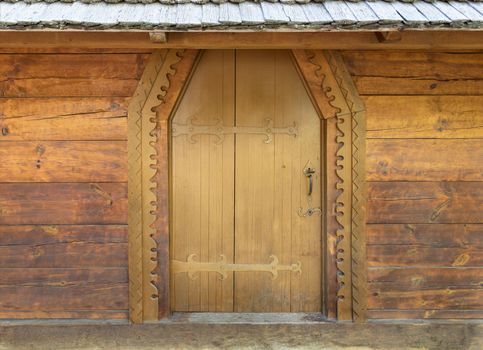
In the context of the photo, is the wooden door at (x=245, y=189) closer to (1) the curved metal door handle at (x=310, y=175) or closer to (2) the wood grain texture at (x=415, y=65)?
(1) the curved metal door handle at (x=310, y=175)

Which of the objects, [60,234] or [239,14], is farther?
[60,234]

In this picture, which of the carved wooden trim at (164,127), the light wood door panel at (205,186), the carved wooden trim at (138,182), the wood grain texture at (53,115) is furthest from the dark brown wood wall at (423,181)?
the wood grain texture at (53,115)

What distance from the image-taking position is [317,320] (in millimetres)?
2938

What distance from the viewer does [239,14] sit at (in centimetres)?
223

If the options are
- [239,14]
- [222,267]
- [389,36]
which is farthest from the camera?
[222,267]

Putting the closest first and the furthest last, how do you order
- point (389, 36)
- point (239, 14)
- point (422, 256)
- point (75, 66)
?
1. point (239, 14)
2. point (389, 36)
3. point (75, 66)
4. point (422, 256)

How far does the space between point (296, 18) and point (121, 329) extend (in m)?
2.32

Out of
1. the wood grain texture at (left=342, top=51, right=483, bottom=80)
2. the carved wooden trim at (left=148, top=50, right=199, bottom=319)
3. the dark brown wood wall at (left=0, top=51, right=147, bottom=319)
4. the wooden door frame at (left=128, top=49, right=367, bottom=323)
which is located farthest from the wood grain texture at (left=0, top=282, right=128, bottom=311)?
the wood grain texture at (left=342, top=51, right=483, bottom=80)

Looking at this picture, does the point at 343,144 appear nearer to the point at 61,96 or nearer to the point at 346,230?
the point at 346,230

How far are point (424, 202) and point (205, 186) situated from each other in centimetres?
154

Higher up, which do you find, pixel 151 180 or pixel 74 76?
pixel 74 76

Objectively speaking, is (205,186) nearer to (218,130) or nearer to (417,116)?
(218,130)

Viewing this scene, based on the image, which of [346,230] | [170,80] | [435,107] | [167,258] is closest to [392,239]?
[346,230]

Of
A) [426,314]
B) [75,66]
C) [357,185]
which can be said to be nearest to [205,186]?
[357,185]
